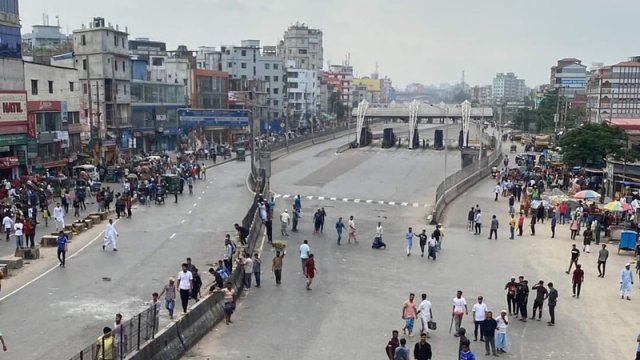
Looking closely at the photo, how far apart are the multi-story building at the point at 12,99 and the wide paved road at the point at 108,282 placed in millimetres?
10847

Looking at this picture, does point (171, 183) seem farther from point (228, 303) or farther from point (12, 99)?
point (228, 303)

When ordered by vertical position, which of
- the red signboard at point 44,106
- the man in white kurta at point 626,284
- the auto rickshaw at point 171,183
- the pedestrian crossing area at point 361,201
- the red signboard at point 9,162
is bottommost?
the pedestrian crossing area at point 361,201

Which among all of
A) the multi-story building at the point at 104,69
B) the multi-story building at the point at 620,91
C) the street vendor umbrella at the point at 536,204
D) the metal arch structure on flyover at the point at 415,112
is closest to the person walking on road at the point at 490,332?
the street vendor umbrella at the point at 536,204

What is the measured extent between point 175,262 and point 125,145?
45.5 metres

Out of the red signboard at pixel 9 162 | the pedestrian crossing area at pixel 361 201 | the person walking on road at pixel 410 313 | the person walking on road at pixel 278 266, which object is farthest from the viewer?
the pedestrian crossing area at pixel 361 201

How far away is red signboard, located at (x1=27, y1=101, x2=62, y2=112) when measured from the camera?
46625mm

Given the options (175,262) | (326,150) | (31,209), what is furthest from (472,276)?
(326,150)

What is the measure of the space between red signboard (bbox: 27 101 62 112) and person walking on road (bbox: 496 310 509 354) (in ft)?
125

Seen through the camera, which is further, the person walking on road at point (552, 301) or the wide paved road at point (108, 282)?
the person walking on road at point (552, 301)

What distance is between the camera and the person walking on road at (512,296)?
1964cm

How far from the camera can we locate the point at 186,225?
110 feet

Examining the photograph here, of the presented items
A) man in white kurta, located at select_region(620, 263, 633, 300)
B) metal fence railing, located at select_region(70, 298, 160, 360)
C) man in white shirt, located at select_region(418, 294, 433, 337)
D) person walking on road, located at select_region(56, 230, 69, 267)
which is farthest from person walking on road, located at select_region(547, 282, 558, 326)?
person walking on road, located at select_region(56, 230, 69, 267)

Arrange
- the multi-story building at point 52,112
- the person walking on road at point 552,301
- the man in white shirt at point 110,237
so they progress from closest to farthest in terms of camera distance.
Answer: the person walking on road at point 552,301
the man in white shirt at point 110,237
the multi-story building at point 52,112

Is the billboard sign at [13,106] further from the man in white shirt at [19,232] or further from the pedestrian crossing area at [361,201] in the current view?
the man in white shirt at [19,232]
